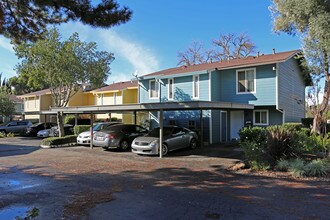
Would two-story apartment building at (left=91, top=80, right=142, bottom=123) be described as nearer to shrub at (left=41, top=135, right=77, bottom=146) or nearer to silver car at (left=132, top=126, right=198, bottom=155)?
shrub at (left=41, top=135, right=77, bottom=146)

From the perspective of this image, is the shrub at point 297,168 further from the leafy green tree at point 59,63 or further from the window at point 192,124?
the leafy green tree at point 59,63

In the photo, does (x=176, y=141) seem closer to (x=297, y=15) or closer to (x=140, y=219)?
(x=297, y=15)

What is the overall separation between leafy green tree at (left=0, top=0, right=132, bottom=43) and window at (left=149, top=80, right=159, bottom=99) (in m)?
14.7

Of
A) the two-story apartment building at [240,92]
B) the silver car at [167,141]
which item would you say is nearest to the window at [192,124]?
the two-story apartment building at [240,92]

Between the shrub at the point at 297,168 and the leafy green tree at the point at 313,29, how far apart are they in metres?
6.80

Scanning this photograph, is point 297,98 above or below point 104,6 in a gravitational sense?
below

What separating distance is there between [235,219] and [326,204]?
241 cm

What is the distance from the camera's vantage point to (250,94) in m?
19.0

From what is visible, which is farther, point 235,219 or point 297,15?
point 297,15

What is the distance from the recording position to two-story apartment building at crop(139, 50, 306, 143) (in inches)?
727

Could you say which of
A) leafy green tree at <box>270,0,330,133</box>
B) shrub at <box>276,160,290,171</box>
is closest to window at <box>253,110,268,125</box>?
leafy green tree at <box>270,0,330,133</box>

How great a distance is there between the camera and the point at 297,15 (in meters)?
15.5

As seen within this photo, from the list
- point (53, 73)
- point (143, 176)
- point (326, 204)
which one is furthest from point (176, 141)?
point (53, 73)

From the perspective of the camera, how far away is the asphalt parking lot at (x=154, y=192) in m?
5.97
